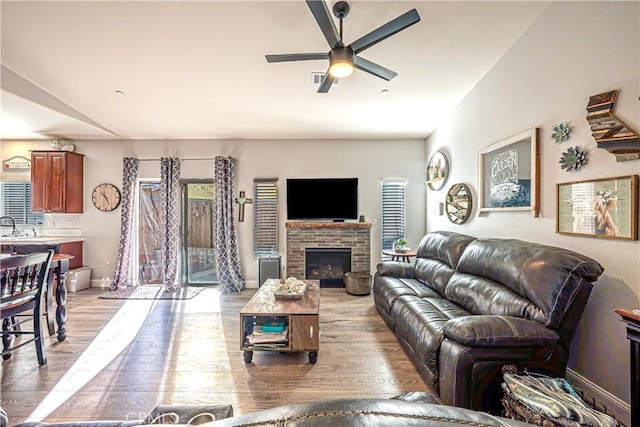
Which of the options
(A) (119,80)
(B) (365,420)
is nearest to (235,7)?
(A) (119,80)

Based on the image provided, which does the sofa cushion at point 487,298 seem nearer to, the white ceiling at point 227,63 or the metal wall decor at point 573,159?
the metal wall decor at point 573,159

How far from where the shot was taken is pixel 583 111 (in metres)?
2.03

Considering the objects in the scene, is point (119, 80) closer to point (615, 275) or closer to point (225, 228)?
point (225, 228)

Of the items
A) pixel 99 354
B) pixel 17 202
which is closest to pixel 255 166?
pixel 99 354

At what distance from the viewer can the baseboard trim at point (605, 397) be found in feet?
5.66

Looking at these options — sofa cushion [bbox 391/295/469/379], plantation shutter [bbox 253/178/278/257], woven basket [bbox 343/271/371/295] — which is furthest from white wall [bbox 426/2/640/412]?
plantation shutter [bbox 253/178/278/257]

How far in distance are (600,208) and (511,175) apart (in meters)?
0.99

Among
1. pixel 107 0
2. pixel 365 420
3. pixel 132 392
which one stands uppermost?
pixel 107 0

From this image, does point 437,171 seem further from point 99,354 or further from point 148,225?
point 148,225

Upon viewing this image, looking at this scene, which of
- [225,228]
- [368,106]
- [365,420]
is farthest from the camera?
[225,228]

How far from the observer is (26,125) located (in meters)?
4.35

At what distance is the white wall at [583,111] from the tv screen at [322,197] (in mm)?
2580

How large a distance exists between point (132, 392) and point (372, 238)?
4041 mm

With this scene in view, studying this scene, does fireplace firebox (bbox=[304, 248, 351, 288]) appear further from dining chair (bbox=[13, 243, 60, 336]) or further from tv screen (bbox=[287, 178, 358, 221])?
dining chair (bbox=[13, 243, 60, 336])
